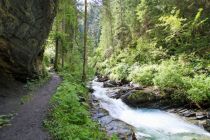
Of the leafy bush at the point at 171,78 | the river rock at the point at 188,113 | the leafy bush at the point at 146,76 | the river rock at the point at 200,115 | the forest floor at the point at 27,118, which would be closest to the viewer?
the forest floor at the point at 27,118

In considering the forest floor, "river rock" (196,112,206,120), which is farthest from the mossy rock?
the forest floor

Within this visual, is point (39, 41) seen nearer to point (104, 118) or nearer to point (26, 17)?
point (26, 17)

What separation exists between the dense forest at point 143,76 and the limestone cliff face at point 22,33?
278 cm

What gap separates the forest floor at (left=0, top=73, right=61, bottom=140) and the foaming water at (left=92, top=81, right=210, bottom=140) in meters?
4.80

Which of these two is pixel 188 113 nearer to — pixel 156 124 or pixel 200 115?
pixel 200 115

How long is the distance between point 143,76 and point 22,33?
10657 millimetres

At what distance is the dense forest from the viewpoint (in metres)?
11.6

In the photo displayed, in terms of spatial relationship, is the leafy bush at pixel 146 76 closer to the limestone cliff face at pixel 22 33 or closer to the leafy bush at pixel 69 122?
the limestone cliff face at pixel 22 33

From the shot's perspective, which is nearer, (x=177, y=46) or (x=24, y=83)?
(x=24, y=83)

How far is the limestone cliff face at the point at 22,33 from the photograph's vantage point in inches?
538

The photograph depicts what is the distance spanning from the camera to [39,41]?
1823 cm

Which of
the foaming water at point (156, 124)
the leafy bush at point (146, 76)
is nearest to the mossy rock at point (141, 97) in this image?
the foaming water at point (156, 124)

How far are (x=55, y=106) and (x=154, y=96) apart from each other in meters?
8.44

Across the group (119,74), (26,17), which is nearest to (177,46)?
(119,74)
